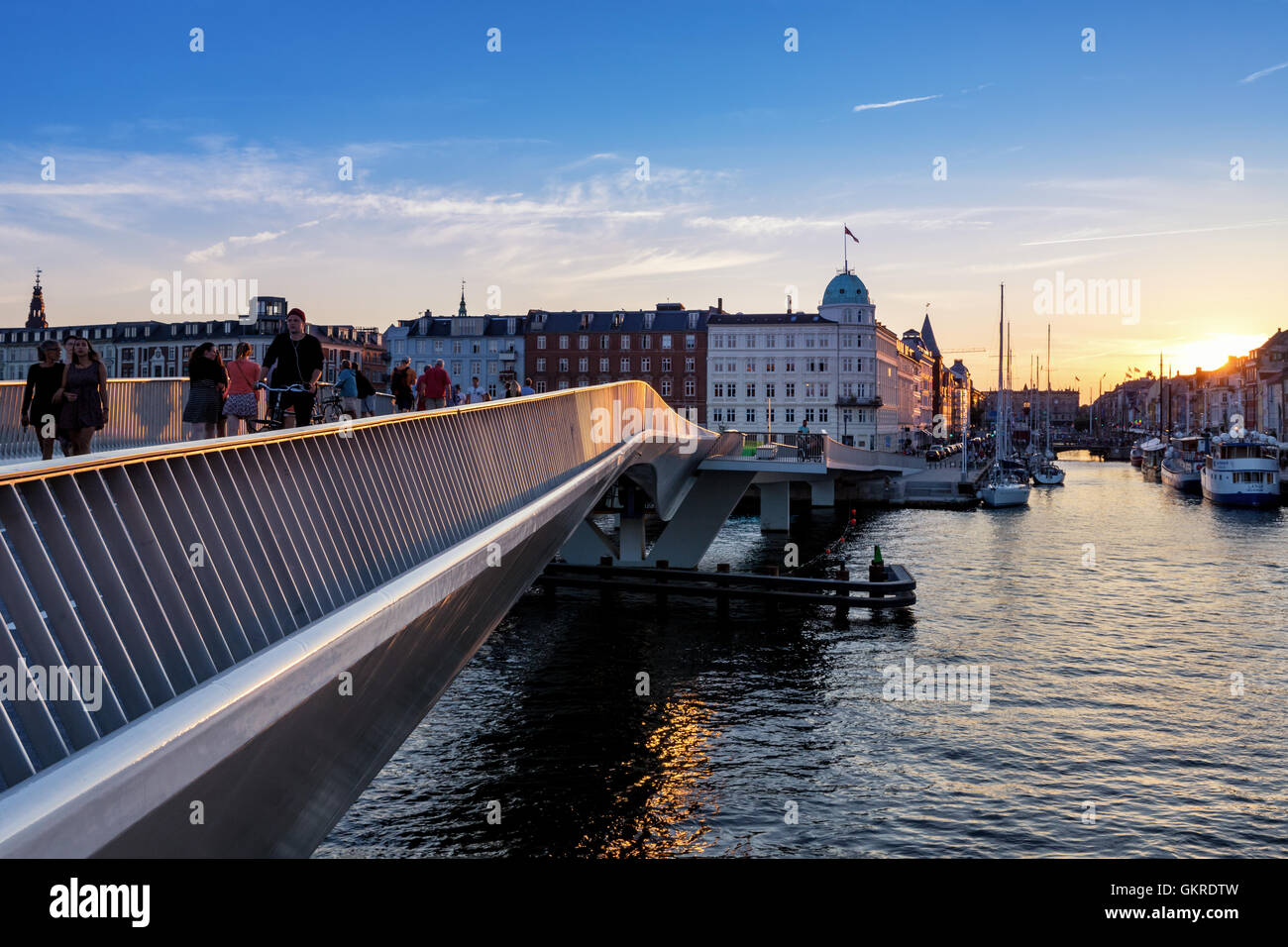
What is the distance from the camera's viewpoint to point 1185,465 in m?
95.6

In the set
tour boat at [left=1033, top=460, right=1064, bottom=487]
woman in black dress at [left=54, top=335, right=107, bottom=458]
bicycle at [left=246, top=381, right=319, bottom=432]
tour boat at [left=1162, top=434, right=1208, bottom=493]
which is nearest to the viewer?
woman in black dress at [left=54, top=335, right=107, bottom=458]

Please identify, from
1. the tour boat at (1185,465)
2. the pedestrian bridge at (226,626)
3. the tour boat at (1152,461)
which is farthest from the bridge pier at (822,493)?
the pedestrian bridge at (226,626)

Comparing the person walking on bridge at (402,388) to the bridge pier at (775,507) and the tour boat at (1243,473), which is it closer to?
the bridge pier at (775,507)

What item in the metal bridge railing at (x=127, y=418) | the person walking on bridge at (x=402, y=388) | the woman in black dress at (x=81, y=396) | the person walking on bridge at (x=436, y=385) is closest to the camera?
the woman in black dress at (x=81, y=396)

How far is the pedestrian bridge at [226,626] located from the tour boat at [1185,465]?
292ft

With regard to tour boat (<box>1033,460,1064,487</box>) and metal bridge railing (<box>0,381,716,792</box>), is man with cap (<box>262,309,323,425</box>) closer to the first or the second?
metal bridge railing (<box>0,381,716,792</box>)

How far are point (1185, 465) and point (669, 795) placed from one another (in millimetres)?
89926

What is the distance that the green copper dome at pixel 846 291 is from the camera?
10969cm

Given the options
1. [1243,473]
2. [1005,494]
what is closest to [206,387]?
[1005,494]

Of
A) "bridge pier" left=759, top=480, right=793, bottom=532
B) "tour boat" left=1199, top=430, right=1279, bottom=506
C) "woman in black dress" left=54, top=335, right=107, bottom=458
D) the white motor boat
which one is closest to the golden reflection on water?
"woman in black dress" left=54, top=335, right=107, bottom=458

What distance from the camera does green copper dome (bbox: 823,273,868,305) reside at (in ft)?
360

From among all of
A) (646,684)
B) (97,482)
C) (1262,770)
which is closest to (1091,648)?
(1262,770)

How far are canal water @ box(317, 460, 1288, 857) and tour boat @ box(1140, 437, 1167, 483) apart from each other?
77.2m
